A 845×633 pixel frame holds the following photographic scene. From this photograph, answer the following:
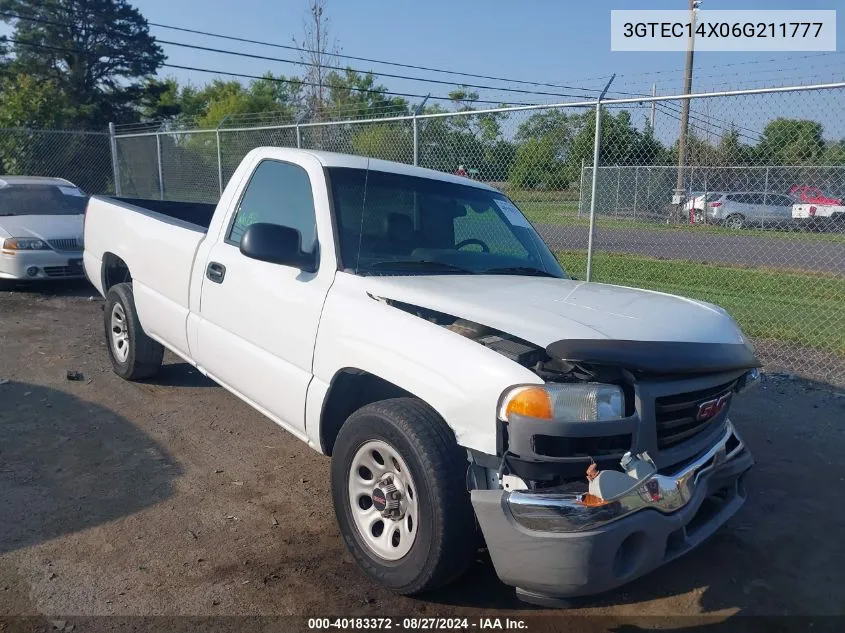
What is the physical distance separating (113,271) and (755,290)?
9042 mm

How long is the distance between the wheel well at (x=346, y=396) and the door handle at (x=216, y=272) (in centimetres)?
133

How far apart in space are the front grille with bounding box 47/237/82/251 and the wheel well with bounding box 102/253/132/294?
13.3 feet

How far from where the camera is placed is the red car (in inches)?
408

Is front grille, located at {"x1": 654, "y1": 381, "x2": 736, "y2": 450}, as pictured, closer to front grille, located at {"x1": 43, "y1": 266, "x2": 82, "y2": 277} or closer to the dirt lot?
the dirt lot

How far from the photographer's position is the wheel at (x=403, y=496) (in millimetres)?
2832

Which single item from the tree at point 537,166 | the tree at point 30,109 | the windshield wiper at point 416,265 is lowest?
the windshield wiper at point 416,265

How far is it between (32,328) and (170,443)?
13.9 feet

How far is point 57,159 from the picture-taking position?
66.7 ft

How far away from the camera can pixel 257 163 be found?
459 cm

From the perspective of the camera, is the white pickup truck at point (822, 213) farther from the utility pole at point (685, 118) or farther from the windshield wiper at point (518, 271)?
the windshield wiper at point (518, 271)

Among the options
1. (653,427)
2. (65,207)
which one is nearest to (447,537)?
(653,427)

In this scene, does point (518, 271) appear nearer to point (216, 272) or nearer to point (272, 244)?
point (272, 244)

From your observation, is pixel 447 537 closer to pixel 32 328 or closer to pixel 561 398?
pixel 561 398

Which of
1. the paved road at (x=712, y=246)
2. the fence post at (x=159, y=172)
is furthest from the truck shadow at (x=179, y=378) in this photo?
the fence post at (x=159, y=172)
